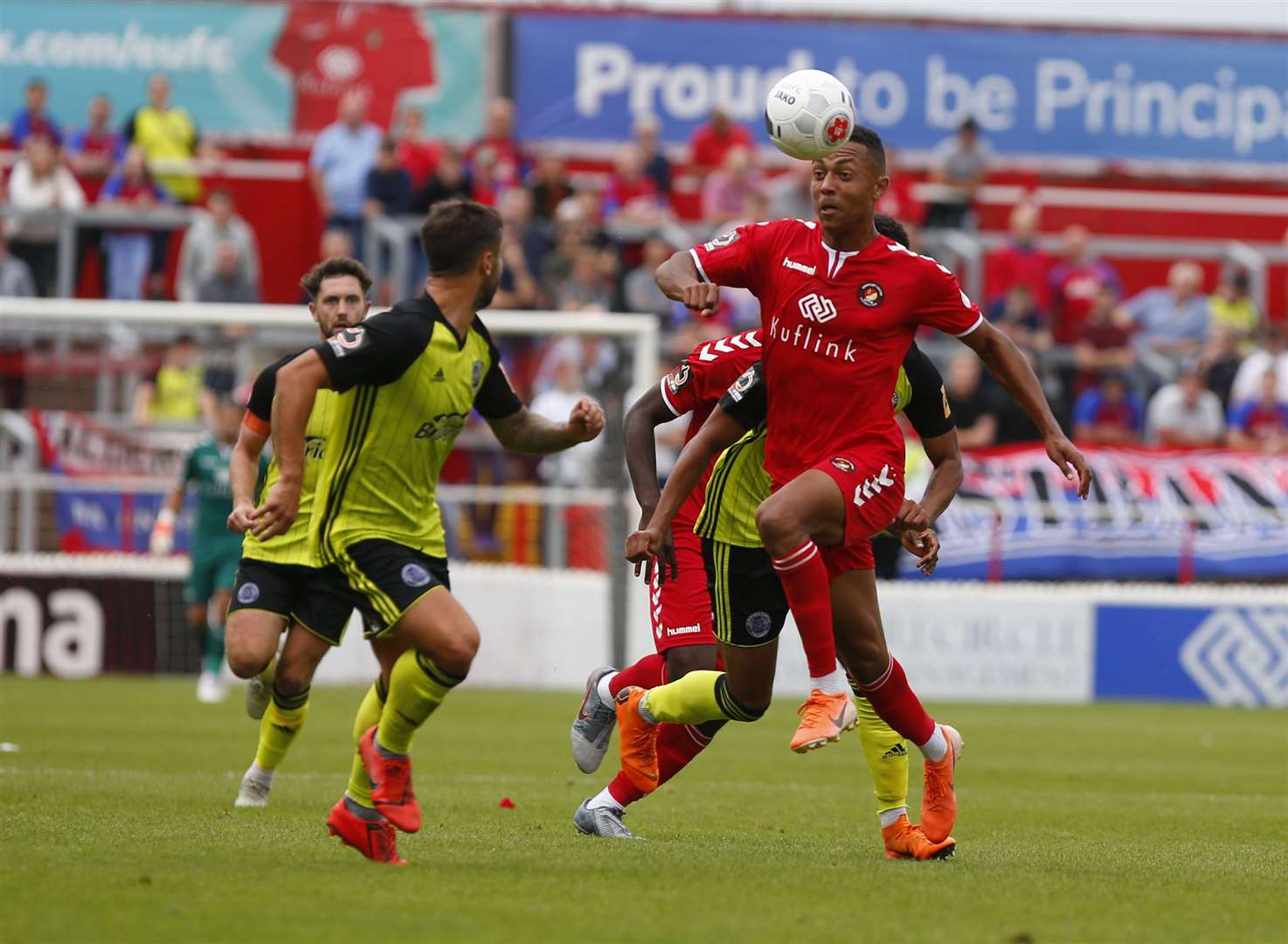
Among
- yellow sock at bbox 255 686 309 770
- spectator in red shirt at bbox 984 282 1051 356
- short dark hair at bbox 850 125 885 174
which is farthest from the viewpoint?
spectator in red shirt at bbox 984 282 1051 356

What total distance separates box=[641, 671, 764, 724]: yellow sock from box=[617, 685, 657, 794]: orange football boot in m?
0.18

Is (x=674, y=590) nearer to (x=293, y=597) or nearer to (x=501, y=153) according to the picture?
(x=293, y=597)

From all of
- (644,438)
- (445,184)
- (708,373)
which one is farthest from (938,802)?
(445,184)

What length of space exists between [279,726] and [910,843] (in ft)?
10.3

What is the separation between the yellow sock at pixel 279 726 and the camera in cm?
982

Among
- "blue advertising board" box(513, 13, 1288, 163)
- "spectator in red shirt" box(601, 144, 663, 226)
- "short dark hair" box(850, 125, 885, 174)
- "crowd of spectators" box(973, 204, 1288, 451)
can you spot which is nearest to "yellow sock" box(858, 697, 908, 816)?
"short dark hair" box(850, 125, 885, 174)

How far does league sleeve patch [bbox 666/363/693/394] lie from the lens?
29.0 ft

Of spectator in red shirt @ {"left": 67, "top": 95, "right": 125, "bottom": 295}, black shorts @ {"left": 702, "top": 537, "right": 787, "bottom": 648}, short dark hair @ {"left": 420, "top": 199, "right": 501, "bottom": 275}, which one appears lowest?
black shorts @ {"left": 702, "top": 537, "right": 787, "bottom": 648}

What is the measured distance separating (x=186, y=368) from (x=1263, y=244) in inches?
573

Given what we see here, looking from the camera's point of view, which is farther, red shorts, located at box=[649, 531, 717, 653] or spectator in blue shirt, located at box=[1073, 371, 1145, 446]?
spectator in blue shirt, located at box=[1073, 371, 1145, 446]

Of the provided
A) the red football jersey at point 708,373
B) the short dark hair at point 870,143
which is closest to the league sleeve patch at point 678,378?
the red football jersey at point 708,373

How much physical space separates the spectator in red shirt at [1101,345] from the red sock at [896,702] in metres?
14.5

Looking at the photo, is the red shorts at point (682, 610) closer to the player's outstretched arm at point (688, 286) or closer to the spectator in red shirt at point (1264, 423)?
the player's outstretched arm at point (688, 286)

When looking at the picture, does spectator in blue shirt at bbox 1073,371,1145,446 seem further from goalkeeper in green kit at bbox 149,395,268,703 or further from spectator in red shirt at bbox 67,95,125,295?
spectator in red shirt at bbox 67,95,125,295
